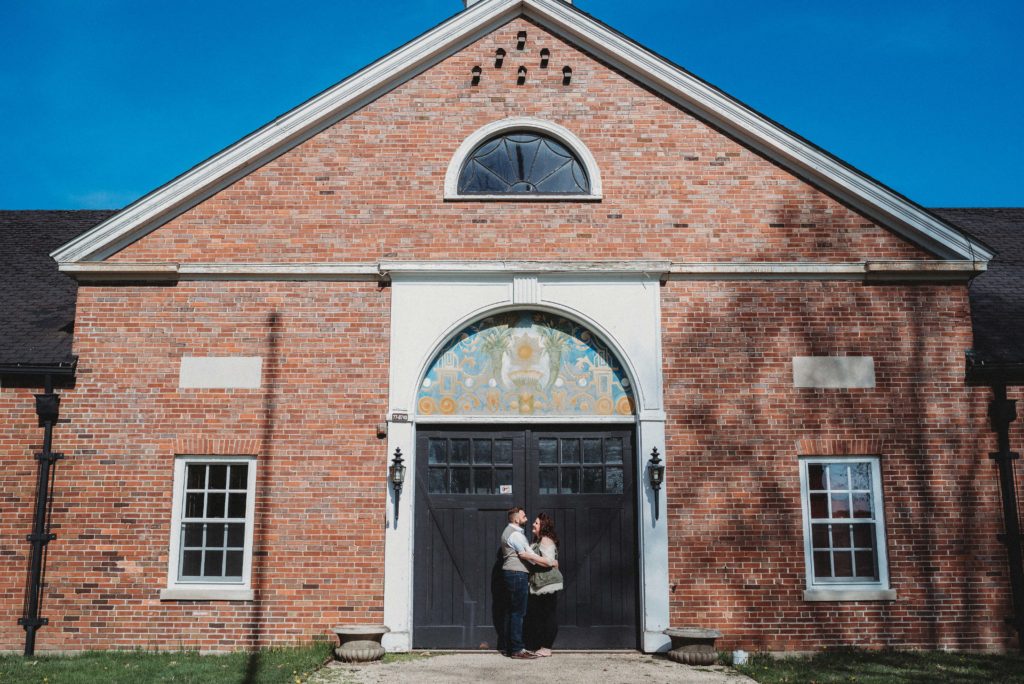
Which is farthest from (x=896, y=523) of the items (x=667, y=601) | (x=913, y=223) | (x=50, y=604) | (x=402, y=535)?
(x=50, y=604)

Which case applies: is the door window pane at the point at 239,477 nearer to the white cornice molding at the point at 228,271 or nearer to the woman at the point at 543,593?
the white cornice molding at the point at 228,271

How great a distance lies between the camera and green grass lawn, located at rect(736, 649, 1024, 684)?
9281 mm

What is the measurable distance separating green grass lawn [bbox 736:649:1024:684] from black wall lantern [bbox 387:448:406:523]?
449 centimetres

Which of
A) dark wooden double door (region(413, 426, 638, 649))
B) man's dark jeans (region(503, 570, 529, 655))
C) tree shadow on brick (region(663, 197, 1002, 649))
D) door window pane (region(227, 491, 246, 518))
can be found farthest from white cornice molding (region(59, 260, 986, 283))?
man's dark jeans (region(503, 570, 529, 655))

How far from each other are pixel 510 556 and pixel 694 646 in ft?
7.79

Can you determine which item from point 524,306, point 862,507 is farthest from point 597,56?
point 862,507

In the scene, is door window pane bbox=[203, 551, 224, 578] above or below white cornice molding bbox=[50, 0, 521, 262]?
below

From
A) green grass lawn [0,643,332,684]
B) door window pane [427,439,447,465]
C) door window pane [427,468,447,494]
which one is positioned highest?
door window pane [427,439,447,465]

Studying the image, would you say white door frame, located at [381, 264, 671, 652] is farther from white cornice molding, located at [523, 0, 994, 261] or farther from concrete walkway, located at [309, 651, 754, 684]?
white cornice molding, located at [523, 0, 994, 261]

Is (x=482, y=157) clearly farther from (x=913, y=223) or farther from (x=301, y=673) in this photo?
(x=301, y=673)

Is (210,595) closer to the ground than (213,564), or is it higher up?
closer to the ground

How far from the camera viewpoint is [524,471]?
1133cm

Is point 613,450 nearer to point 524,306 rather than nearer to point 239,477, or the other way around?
point 524,306

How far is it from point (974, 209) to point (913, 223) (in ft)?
23.5
